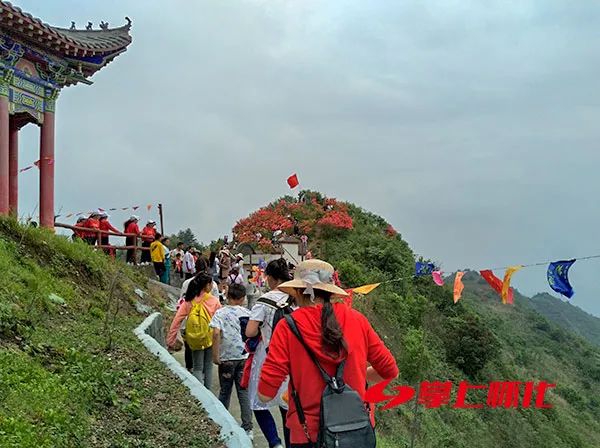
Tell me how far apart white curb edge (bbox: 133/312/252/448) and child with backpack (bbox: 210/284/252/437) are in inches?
10.3

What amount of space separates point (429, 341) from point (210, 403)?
22.3 m

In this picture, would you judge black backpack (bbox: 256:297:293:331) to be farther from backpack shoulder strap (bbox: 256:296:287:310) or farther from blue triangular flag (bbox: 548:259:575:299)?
blue triangular flag (bbox: 548:259:575:299)

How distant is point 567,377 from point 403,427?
3076cm

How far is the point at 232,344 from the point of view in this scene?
5.65 meters

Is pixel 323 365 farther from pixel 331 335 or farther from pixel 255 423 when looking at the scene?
pixel 255 423

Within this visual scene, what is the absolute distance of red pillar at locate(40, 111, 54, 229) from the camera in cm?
1346

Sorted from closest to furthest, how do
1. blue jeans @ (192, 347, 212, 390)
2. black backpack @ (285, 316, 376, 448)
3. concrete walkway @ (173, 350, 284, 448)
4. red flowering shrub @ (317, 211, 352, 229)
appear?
black backpack @ (285, 316, 376, 448) < concrete walkway @ (173, 350, 284, 448) < blue jeans @ (192, 347, 212, 390) < red flowering shrub @ (317, 211, 352, 229)

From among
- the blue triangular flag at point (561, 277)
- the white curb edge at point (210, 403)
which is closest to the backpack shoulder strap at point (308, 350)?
the white curb edge at point (210, 403)

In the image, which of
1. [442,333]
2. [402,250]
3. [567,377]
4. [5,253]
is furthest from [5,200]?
[567,377]

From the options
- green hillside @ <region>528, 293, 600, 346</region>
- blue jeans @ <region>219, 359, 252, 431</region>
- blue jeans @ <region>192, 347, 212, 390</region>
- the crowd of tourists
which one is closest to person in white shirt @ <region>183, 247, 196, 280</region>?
blue jeans @ <region>192, 347, 212, 390</region>

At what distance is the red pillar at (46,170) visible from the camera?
13.5 meters

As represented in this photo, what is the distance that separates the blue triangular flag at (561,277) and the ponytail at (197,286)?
4775 mm

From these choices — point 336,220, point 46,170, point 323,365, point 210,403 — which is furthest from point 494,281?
point 336,220

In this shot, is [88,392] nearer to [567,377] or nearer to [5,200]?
[5,200]
